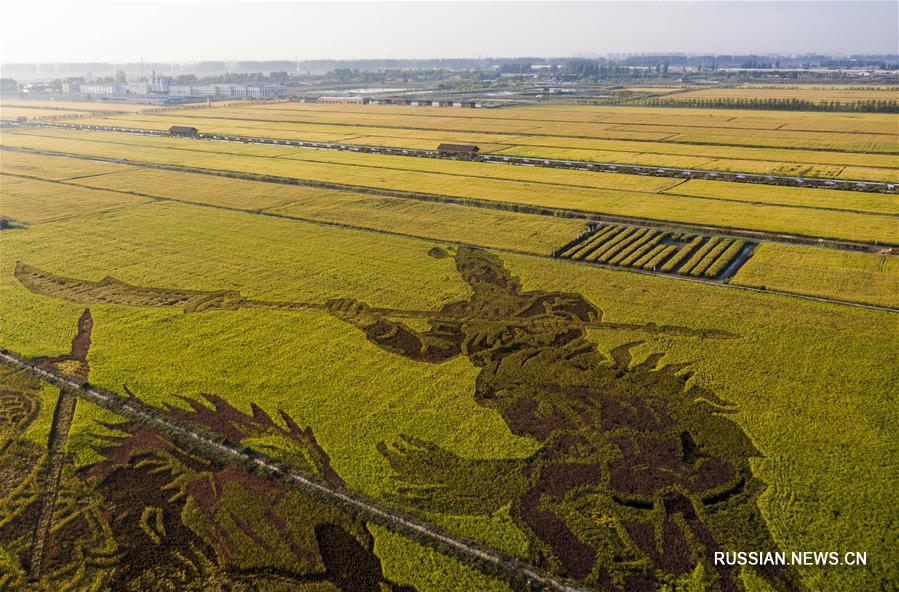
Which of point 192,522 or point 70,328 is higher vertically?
point 70,328

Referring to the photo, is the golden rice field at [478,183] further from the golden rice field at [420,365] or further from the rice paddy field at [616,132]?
the golden rice field at [420,365]

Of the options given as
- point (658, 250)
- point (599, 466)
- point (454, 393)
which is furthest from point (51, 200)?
point (599, 466)

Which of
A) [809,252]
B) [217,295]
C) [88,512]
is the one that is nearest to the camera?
[88,512]

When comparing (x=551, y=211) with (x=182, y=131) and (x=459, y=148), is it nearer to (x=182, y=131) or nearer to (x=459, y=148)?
(x=459, y=148)

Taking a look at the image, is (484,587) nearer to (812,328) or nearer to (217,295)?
(812,328)

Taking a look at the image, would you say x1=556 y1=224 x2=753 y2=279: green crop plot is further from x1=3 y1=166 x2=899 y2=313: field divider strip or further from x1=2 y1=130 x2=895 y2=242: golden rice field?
x1=2 y1=130 x2=895 y2=242: golden rice field

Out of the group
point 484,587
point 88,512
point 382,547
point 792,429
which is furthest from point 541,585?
point 88,512

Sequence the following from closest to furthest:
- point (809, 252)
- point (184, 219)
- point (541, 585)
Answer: point (541, 585) → point (809, 252) → point (184, 219)

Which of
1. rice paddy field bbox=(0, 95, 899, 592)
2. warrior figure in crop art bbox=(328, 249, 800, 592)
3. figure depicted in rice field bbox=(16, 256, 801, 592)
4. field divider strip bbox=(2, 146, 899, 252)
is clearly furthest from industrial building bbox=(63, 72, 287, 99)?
warrior figure in crop art bbox=(328, 249, 800, 592)
